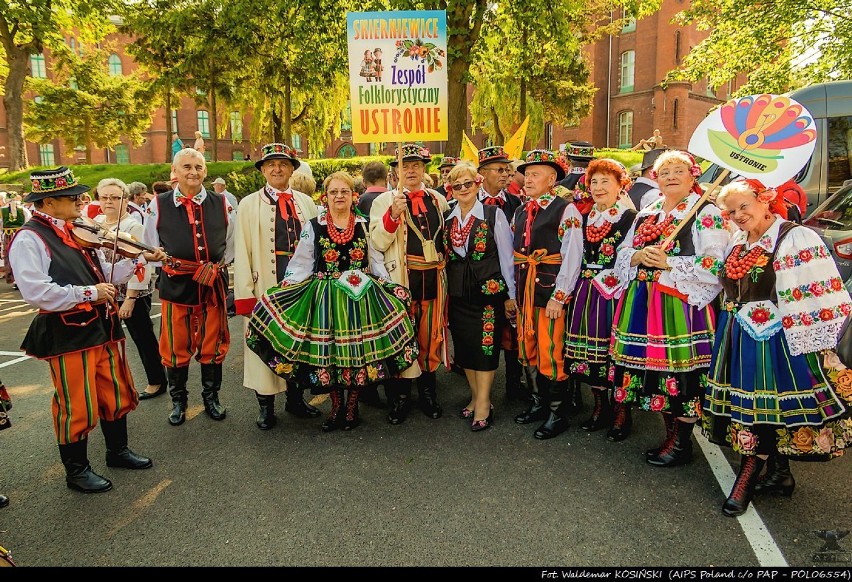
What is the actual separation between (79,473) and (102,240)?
4.80 feet

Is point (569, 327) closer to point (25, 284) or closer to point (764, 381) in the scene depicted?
point (764, 381)

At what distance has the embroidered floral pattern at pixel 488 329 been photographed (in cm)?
430

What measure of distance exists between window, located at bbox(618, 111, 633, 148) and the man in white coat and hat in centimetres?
3346

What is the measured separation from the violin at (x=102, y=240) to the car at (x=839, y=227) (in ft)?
15.9

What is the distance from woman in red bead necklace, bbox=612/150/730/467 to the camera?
3.37 meters

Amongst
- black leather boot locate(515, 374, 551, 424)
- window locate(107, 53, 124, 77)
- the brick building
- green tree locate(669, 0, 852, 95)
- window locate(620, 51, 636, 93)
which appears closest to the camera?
black leather boot locate(515, 374, 551, 424)

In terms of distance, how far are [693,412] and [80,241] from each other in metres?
3.90

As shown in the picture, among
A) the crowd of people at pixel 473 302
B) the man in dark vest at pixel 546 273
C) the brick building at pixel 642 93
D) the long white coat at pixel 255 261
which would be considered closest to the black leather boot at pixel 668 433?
the crowd of people at pixel 473 302

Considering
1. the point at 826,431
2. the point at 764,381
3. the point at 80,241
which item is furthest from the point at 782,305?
the point at 80,241

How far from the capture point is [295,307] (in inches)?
159

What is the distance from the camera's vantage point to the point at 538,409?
4.49 metres

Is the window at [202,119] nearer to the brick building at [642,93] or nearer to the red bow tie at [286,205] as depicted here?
the brick building at [642,93]

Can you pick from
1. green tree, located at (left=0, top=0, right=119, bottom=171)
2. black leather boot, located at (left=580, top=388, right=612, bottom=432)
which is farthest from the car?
green tree, located at (left=0, top=0, right=119, bottom=171)

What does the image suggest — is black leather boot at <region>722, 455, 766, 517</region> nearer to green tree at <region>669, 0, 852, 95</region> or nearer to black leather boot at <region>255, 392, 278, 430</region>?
black leather boot at <region>255, 392, 278, 430</region>
